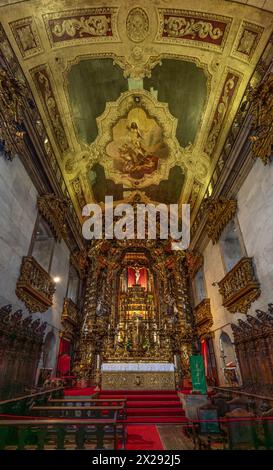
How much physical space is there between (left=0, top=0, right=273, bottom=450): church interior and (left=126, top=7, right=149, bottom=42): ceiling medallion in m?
0.08

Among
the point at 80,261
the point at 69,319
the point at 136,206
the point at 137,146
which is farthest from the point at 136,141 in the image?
the point at 69,319

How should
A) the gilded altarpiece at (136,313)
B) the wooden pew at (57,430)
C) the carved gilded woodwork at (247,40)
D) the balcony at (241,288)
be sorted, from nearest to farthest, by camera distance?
the wooden pew at (57,430) < the balcony at (241,288) < the carved gilded woodwork at (247,40) < the gilded altarpiece at (136,313)

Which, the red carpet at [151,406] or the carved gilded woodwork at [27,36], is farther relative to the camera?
the carved gilded woodwork at [27,36]

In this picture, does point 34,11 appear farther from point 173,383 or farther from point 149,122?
point 173,383

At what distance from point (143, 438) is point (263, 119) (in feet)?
27.6

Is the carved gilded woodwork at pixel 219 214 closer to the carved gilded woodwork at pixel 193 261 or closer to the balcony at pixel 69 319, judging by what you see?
the carved gilded woodwork at pixel 193 261

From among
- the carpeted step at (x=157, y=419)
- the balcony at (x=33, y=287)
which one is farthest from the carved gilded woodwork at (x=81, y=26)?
the carpeted step at (x=157, y=419)

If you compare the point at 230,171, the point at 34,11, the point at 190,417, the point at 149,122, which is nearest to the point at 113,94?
the point at 149,122

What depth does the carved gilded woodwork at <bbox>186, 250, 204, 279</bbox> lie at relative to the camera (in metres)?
13.7

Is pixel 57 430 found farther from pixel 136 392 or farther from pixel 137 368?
pixel 137 368

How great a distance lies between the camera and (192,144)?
1209 cm

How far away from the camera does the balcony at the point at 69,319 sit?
11.6 metres

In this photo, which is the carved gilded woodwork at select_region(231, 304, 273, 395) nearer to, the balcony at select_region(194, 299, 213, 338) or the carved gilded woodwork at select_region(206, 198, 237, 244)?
the balcony at select_region(194, 299, 213, 338)

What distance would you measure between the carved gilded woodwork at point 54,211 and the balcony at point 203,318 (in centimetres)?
754
